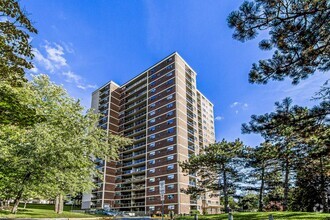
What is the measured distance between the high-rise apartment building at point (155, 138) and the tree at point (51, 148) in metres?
28.9

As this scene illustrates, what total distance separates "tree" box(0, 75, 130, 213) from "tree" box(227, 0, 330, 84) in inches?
398

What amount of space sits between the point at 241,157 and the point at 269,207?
29.2m

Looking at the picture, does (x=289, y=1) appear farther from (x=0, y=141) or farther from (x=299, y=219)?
(x=0, y=141)

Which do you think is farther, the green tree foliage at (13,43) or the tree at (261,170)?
the tree at (261,170)

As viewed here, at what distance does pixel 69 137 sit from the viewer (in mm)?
21062

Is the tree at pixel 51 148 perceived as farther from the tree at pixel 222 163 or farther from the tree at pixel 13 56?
the tree at pixel 222 163

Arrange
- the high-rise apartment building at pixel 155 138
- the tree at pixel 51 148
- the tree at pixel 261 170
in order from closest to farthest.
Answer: the tree at pixel 51 148
the tree at pixel 261 170
the high-rise apartment building at pixel 155 138

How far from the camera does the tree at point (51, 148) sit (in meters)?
16.3

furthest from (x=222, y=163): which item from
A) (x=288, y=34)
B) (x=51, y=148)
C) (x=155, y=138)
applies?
(x=155, y=138)

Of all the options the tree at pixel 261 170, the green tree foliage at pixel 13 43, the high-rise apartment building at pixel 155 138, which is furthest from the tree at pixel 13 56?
the high-rise apartment building at pixel 155 138

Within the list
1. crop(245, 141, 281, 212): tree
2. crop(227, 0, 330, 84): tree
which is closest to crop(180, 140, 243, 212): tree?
crop(245, 141, 281, 212): tree

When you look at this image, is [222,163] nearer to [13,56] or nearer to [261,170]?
[261,170]

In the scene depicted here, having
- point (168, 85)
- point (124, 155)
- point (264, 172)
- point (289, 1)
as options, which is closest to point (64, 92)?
point (289, 1)

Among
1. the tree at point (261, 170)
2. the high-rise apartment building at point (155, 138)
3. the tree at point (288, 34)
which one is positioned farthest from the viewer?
the high-rise apartment building at point (155, 138)
